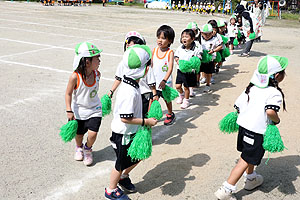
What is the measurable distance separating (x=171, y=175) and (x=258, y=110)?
145cm

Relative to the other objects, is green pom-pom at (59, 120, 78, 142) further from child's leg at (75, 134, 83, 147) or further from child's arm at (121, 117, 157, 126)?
child's arm at (121, 117, 157, 126)

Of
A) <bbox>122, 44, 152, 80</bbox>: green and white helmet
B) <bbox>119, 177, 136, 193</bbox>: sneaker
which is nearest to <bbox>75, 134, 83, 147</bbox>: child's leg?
<bbox>119, 177, 136, 193</bbox>: sneaker

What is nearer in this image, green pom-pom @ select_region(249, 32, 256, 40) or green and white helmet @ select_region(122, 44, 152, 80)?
green and white helmet @ select_region(122, 44, 152, 80)

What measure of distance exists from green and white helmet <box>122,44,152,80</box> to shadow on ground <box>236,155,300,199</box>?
192cm

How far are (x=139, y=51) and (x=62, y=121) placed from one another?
2.98 metres

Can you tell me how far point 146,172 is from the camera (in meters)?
4.00

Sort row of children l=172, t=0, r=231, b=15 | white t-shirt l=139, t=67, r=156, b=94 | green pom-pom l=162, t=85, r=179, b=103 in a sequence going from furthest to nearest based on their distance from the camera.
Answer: row of children l=172, t=0, r=231, b=15 < green pom-pom l=162, t=85, r=179, b=103 < white t-shirt l=139, t=67, r=156, b=94

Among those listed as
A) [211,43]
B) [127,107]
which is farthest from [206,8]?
[127,107]

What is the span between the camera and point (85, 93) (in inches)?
152

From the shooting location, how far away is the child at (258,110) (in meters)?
3.08

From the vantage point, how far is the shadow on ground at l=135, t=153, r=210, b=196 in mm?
3676

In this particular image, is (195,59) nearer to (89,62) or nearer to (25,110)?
(89,62)

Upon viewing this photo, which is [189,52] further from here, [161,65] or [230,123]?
[230,123]

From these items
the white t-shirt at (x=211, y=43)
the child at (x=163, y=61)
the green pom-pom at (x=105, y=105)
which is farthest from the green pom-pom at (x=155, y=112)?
the white t-shirt at (x=211, y=43)
